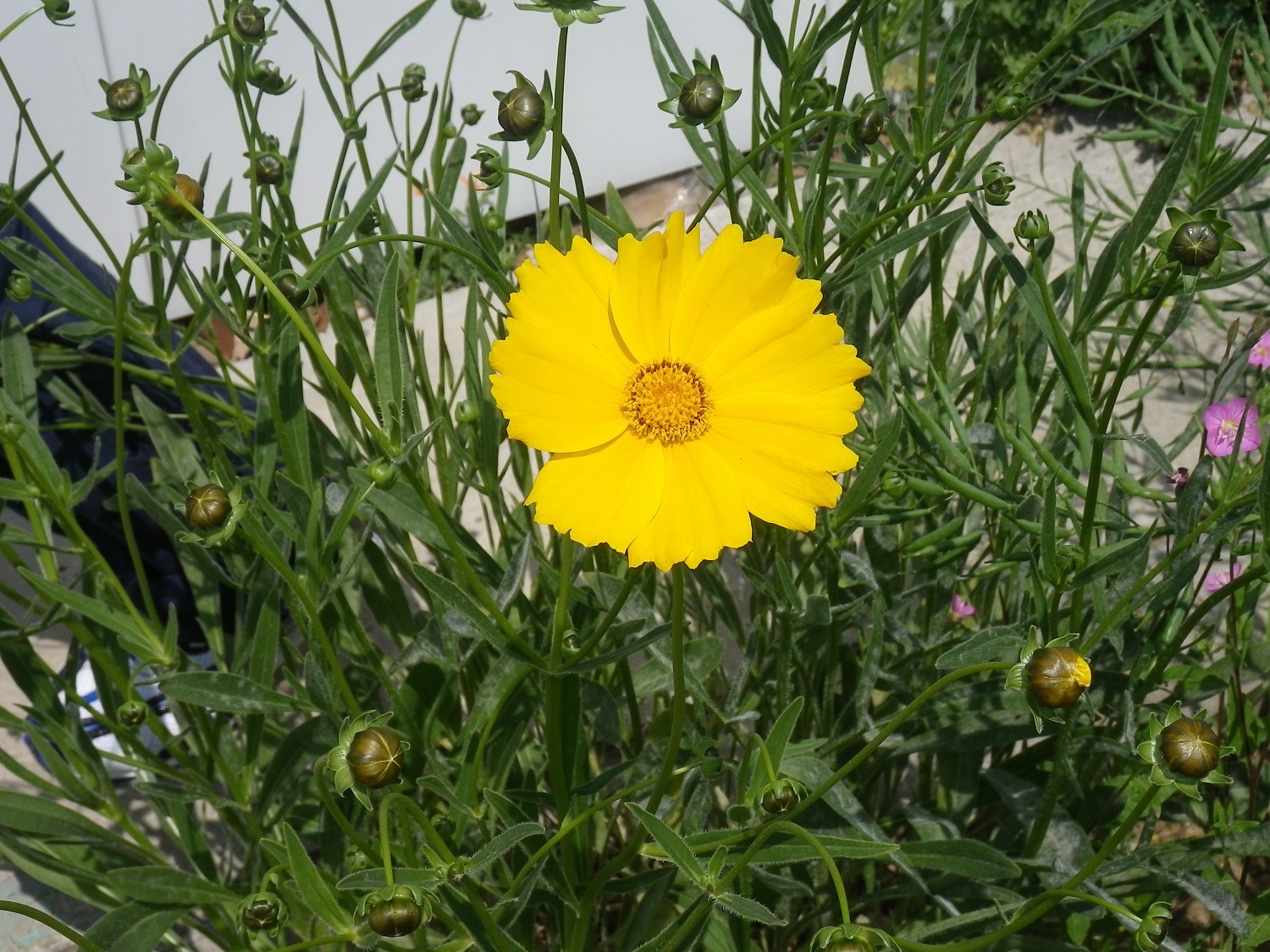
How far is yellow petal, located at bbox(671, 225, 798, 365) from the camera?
65 cm

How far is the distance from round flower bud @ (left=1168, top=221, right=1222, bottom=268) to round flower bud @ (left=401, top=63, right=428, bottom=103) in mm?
576

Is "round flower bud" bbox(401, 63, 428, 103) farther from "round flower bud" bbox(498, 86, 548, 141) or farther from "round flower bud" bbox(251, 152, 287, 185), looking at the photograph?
"round flower bud" bbox(498, 86, 548, 141)

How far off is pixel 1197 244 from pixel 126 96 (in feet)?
2.11

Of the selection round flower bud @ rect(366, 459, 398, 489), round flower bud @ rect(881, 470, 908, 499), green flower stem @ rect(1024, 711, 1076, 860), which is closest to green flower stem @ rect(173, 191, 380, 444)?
round flower bud @ rect(366, 459, 398, 489)

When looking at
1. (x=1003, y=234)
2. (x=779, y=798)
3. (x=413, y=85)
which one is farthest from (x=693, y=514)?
(x=1003, y=234)

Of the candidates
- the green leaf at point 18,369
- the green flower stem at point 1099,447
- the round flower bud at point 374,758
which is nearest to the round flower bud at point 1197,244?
the green flower stem at point 1099,447

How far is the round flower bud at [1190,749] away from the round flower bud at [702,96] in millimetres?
403

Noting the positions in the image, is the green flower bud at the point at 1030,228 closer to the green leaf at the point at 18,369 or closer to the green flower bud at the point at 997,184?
the green flower bud at the point at 997,184

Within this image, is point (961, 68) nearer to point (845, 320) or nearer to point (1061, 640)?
point (845, 320)

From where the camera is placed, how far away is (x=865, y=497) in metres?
0.77

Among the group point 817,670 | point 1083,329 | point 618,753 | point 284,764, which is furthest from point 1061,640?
point 618,753

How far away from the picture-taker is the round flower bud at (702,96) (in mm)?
653

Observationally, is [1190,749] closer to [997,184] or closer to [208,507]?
[997,184]

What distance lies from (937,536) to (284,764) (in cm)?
50
